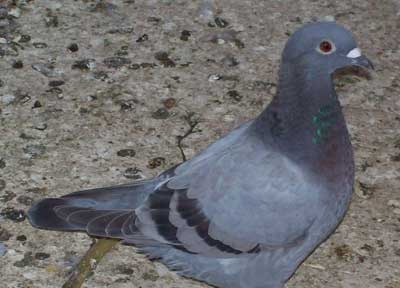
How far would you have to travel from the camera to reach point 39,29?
5852mm

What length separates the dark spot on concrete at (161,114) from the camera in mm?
5273

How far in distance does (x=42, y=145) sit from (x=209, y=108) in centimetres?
95

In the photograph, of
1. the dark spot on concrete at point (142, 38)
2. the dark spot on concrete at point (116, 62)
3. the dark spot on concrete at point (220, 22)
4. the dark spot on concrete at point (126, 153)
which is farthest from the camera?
the dark spot on concrete at point (220, 22)

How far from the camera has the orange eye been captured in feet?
12.9

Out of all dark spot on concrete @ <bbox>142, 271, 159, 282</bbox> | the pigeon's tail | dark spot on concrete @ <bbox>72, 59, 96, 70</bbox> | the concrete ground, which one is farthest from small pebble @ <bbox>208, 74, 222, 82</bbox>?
dark spot on concrete @ <bbox>142, 271, 159, 282</bbox>

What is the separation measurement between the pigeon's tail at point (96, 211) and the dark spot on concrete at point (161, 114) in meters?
1.03

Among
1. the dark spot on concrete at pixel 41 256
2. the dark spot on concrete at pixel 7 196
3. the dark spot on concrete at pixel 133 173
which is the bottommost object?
the dark spot on concrete at pixel 41 256

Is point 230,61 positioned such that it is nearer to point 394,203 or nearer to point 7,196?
point 394,203

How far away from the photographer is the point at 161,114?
529 centimetres

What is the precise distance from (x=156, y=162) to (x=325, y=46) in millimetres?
1352

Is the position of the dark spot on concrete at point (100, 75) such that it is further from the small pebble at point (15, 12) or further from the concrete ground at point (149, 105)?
the small pebble at point (15, 12)

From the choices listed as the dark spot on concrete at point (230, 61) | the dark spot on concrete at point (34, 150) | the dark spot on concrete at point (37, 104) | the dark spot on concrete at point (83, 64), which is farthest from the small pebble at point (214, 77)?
the dark spot on concrete at point (34, 150)

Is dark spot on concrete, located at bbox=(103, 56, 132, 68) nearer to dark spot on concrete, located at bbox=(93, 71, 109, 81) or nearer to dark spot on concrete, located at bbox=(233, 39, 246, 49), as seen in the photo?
dark spot on concrete, located at bbox=(93, 71, 109, 81)

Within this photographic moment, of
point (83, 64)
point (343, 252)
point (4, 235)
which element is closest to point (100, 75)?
point (83, 64)
